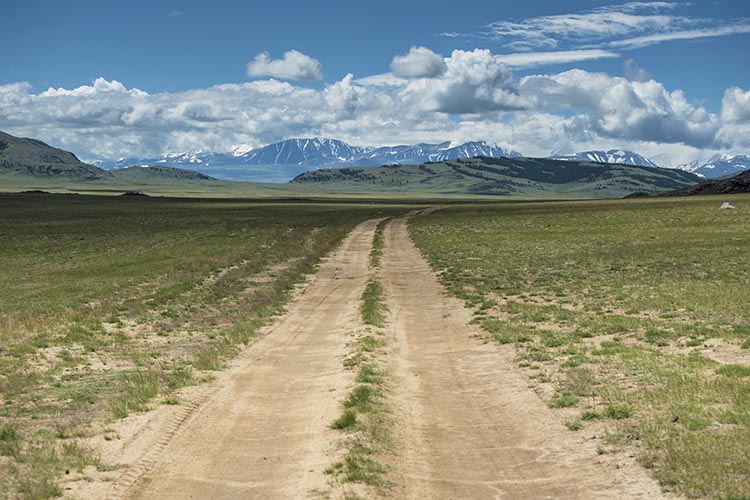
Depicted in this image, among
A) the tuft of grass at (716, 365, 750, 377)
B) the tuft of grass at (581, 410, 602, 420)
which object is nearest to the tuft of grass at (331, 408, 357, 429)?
the tuft of grass at (581, 410, 602, 420)

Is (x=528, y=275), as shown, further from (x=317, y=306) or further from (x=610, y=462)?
(x=610, y=462)

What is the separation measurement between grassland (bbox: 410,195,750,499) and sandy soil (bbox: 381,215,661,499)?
22.3 inches

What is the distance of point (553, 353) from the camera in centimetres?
1889

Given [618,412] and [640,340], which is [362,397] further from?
[640,340]

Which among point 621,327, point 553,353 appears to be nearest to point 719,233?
point 621,327

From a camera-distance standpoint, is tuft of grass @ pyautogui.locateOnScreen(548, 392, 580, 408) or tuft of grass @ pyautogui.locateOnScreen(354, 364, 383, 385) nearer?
tuft of grass @ pyautogui.locateOnScreen(548, 392, 580, 408)

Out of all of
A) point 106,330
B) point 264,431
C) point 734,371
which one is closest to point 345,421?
point 264,431

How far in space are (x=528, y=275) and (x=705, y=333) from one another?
18741 millimetres

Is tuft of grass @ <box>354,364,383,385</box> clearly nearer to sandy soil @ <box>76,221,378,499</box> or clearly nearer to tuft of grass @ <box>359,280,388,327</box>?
sandy soil @ <box>76,221,378,499</box>

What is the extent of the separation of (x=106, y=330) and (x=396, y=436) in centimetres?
1542

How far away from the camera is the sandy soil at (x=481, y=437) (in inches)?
401

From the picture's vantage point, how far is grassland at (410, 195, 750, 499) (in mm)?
11234

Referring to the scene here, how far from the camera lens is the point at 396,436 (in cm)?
1255

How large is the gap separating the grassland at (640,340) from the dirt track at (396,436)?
76 cm
